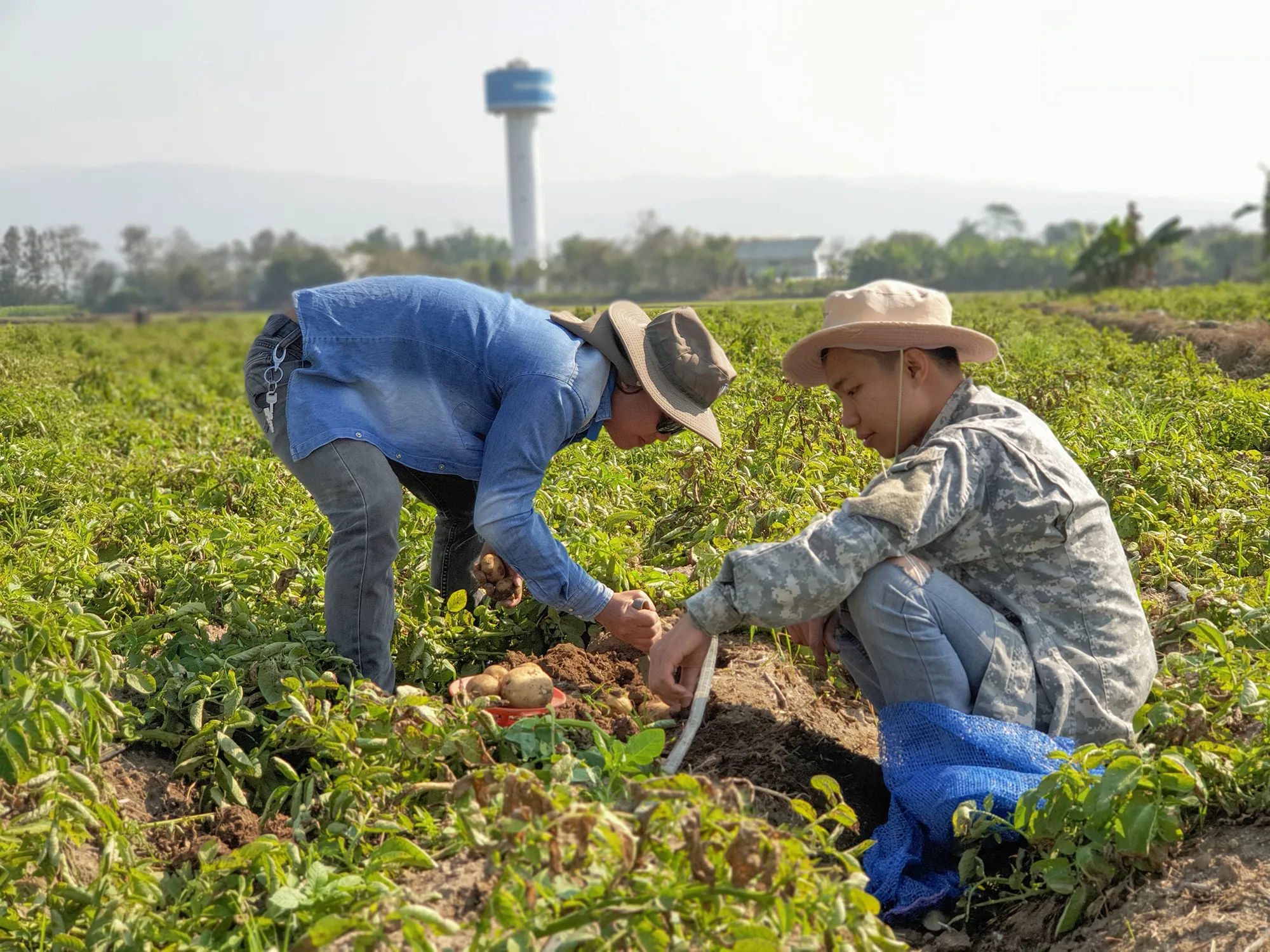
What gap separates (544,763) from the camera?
2303mm

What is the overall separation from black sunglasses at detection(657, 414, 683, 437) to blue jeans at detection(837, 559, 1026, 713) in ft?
2.44

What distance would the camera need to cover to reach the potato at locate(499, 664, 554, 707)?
8.57 ft

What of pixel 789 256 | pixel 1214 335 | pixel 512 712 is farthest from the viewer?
pixel 789 256

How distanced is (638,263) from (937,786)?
29972 millimetres

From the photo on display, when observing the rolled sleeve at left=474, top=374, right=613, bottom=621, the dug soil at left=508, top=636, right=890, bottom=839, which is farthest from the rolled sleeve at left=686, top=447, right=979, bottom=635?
the rolled sleeve at left=474, top=374, right=613, bottom=621

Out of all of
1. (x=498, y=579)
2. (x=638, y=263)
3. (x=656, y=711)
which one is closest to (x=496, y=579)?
(x=498, y=579)

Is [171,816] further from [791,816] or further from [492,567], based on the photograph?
[791,816]

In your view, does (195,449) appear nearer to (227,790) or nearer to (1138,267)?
(227,790)

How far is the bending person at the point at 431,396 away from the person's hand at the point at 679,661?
0.63 ft

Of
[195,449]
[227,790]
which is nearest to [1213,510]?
[227,790]

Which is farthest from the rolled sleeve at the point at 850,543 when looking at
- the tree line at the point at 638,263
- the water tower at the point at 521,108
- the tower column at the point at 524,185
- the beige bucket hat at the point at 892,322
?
the water tower at the point at 521,108

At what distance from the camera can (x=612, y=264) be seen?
144 ft

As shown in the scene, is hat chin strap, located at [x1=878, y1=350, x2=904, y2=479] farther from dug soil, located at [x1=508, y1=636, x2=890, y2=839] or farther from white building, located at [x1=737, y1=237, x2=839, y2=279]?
white building, located at [x1=737, y1=237, x2=839, y2=279]

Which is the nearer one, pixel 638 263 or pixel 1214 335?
pixel 1214 335
